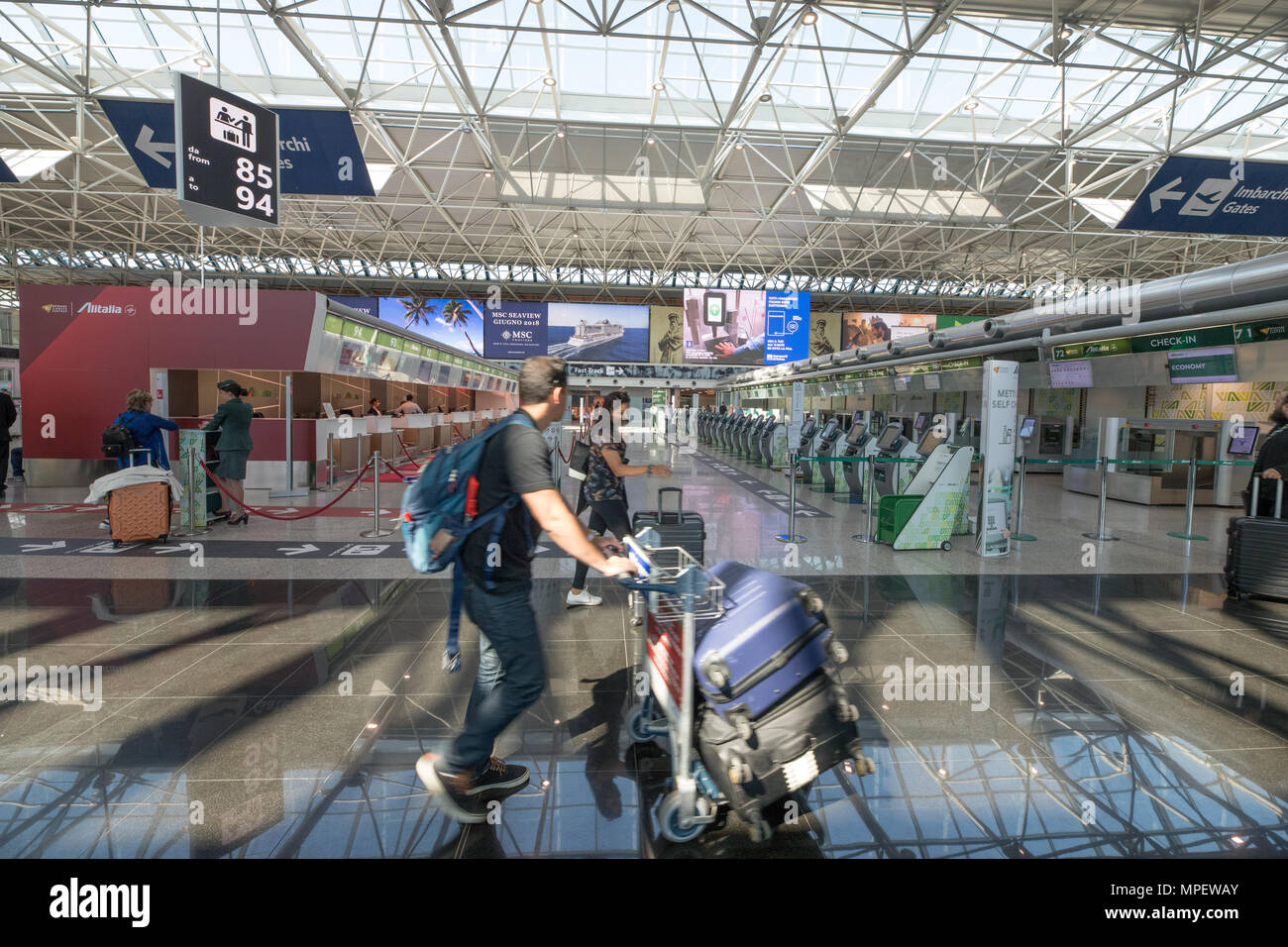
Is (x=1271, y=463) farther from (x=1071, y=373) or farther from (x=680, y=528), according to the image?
(x=680, y=528)

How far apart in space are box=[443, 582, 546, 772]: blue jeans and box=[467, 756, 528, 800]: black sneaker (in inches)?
8.0

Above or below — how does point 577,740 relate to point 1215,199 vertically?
below

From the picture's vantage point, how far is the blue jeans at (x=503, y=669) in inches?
87.8

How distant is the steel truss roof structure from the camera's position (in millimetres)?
10992

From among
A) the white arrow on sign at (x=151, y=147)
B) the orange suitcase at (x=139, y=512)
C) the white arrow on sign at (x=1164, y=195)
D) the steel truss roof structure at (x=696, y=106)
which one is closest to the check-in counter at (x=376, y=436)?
the white arrow on sign at (x=151, y=147)

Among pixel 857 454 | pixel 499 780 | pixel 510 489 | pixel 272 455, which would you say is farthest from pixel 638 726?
pixel 857 454

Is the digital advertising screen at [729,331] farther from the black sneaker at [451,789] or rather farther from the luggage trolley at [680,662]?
the black sneaker at [451,789]

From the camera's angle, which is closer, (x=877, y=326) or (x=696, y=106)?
(x=696, y=106)

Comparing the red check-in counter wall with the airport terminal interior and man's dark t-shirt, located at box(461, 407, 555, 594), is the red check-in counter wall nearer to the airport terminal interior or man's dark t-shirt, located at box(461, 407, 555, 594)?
the airport terminal interior

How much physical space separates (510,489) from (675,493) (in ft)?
30.9

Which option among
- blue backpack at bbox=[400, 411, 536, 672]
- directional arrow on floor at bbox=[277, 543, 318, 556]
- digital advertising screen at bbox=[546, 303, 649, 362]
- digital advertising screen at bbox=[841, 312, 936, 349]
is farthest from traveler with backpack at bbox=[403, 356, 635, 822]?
digital advertising screen at bbox=[841, 312, 936, 349]

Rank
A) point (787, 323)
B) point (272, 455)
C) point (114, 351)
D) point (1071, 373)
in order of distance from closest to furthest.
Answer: point (1071, 373), point (272, 455), point (114, 351), point (787, 323)

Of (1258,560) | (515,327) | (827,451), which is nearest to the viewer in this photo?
(1258,560)

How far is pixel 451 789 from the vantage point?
90.7 inches
